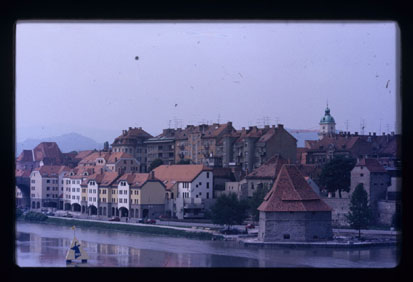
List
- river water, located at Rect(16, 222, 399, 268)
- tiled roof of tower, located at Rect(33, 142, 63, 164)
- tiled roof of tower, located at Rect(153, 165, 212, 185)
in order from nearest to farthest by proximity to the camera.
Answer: tiled roof of tower, located at Rect(33, 142, 63, 164), river water, located at Rect(16, 222, 399, 268), tiled roof of tower, located at Rect(153, 165, 212, 185)

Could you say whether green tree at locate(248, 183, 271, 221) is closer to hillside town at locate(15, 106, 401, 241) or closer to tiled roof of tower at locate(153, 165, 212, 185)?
hillside town at locate(15, 106, 401, 241)

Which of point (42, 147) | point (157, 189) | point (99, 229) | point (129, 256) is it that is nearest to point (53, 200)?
point (42, 147)

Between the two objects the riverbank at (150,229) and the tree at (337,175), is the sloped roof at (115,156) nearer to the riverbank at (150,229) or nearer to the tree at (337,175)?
the riverbank at (150,229)

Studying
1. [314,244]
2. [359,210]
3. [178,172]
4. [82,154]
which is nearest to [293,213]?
[314,244]

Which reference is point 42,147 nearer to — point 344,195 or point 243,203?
point 243,203

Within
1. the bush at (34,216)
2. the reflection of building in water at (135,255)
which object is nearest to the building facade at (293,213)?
the reflection of building in water at (135,255)

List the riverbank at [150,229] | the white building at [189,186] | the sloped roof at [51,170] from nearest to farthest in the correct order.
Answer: the sloped roof at [51,170]
the riverbank at [150,229]
the white building at [189,186]

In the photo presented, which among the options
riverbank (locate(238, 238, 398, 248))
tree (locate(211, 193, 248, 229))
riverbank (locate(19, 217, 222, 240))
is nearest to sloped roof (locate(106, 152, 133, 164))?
riverbank (locate(19, 217, 222, 240))

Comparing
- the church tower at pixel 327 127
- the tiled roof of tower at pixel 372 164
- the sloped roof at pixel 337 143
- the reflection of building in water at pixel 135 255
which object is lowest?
the reflection of building in water at pixel 135 255
